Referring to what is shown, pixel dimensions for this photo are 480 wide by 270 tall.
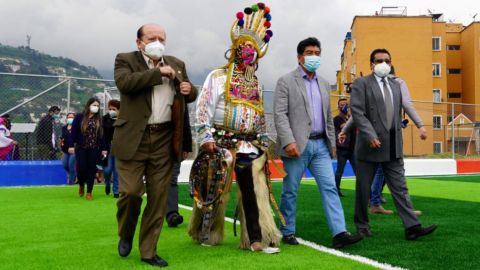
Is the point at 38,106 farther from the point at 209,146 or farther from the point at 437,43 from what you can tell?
the point at 437,43

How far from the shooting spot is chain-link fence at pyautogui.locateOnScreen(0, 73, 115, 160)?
1250 centimetres

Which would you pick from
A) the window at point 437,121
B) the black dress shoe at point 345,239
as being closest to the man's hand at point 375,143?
the black dress shoe at point 345,239

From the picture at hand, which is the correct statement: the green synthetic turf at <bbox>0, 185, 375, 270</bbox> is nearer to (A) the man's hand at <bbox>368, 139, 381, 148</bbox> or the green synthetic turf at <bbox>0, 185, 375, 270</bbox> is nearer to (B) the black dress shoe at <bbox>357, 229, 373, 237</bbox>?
(B) the black dress shoe at <bbox>357, 229, 373, 237</bbox>

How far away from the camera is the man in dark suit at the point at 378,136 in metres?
5.36

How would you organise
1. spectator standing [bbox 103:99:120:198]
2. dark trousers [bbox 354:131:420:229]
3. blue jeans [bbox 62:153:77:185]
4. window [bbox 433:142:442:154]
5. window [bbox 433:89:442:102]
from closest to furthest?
dark trousers [bbox 354:131:420:229] < spectator standing [bbox 103:99:120:198] < blue jeans [bbox 62:153:77:185] < window [bbox 433:142:442:154] < window [bbox 433:89:442:102]

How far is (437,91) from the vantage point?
47.6 meters

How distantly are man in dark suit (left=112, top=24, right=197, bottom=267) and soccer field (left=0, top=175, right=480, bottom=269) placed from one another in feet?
1.25

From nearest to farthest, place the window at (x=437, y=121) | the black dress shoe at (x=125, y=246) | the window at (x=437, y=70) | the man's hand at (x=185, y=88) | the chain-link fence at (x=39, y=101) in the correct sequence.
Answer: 1. the man's hand at (x=185, y=88)
2. the black dress shoe at (x=125, y=246)
3. the chain-link fence at (x=39, y=101)
4. the window at (x=437, y=121)
5. the window at (x=437, y=70)

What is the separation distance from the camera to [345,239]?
4613 millimetres

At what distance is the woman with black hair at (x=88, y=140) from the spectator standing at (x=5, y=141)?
12.3ft

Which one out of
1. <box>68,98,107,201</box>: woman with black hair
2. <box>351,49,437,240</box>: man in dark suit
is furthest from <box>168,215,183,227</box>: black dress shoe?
<box>68,98,107,201</box>: woman with black hair

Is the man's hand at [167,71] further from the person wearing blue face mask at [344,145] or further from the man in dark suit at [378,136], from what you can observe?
the person wearing blue face mask at [344,145]

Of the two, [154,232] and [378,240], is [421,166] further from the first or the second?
[154,232]

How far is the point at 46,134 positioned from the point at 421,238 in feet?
33.6
